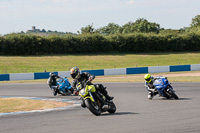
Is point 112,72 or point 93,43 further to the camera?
point 93,43

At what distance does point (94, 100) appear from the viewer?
10.4 meters

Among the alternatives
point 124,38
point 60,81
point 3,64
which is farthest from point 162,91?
point 124,38

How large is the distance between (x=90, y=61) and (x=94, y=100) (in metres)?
42.4

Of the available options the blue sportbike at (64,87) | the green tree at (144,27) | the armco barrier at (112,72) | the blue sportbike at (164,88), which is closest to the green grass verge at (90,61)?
the armco barrier at (112,72)

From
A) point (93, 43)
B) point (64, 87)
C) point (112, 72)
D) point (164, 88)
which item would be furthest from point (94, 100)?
point (93, 43)

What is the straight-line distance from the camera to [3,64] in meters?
48.2

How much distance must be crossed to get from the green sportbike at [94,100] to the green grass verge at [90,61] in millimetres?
34847

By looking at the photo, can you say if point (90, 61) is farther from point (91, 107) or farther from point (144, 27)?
point (144, 27)

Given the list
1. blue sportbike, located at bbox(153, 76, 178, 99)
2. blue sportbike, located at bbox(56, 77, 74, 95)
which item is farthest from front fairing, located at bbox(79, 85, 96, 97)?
blue sportbike, located at bbox(56, 77, 74, 95)

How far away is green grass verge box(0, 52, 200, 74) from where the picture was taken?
156 feet

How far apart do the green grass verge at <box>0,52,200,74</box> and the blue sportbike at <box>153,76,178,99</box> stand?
1235 inches

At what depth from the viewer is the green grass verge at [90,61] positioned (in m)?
47.5

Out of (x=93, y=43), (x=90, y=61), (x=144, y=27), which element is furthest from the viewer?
(x=144, y=27)

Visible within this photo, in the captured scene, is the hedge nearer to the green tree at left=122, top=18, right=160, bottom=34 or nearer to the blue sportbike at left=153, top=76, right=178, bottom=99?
the blue sportbike at left=153, top=76, right=178, bottom=99
